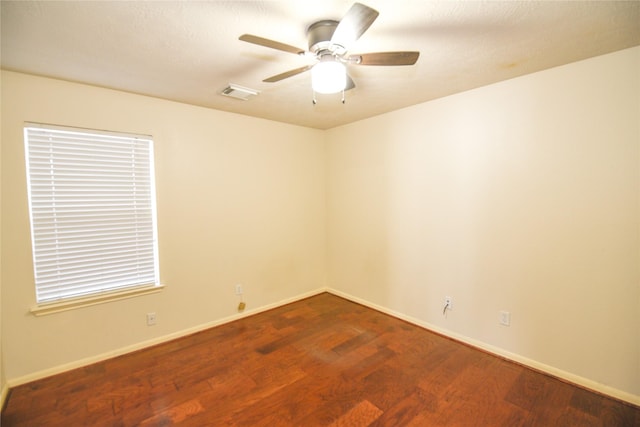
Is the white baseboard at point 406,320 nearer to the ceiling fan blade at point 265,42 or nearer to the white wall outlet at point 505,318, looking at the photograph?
the white wall outlet at point 505,318

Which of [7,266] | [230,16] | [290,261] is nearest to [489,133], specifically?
[230,16]

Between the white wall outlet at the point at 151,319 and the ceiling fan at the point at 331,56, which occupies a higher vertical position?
the ceiling fan at the point at 331,56

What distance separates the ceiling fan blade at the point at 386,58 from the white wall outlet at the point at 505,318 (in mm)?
2252

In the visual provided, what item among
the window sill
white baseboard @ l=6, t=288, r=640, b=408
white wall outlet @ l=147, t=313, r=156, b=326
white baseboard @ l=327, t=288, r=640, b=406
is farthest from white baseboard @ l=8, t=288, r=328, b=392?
white baseboard @ l=327, t=288, r=640, b=406

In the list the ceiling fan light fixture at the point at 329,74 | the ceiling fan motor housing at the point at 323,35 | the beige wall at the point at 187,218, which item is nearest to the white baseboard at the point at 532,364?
the beige wall at the point at 187,218

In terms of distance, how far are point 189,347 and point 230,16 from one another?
276 centimetres

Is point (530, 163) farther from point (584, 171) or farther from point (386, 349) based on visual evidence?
point (386, 349)

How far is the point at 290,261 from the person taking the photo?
3.93 m

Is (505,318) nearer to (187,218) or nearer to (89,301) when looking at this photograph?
(187,218)

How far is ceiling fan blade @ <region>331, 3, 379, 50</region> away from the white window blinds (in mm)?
2213

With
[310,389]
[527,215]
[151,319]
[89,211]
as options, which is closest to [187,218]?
[89,211]

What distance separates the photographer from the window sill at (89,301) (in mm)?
2309

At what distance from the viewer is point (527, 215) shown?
240 centimetres

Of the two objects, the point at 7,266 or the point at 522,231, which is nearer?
the point at 7,266
